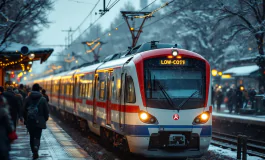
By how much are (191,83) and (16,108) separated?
466 cm

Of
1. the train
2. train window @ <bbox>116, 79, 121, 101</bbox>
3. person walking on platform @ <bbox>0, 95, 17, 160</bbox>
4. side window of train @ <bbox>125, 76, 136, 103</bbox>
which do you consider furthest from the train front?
person walking on platform @ <bbox>0, 95, 17, 160</bbox>

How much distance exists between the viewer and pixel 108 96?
14.2m

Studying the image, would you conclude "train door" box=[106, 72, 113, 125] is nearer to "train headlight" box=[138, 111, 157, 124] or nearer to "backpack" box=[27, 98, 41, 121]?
"train headlight" box=[138, 111, 157, 124]

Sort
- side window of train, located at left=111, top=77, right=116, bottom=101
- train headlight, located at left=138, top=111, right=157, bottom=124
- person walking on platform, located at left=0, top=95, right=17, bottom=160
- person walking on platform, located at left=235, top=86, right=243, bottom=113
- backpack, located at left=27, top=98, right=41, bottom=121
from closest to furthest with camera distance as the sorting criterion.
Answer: person walking on platform, located at left=0, top=95, right=17, bottom=160
backpack, located at left=27, top=98, right=41, bottom=121
train headlight, located at left=138, top=111, right=157, bottom=124
side window of train, located at left=111, top=77, right=116, bottom=101
person walking on platform, located at left=235, top=86, right=243, bottom=113

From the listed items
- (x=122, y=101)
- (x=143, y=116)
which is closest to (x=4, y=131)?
(x=143, y=116)

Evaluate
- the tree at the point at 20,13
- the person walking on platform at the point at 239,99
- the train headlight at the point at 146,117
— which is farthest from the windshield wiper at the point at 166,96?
the person walking on platform at the point at 239,99

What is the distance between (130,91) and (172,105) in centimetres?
113

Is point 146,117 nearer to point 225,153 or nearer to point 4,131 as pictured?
point 225,153

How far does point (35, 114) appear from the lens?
36.2ft

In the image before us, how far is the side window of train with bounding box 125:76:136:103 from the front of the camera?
37.9 ft

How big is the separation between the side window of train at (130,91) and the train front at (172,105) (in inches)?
12.8

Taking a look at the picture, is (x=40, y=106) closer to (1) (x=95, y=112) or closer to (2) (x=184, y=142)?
(2) (x=184, y=142)

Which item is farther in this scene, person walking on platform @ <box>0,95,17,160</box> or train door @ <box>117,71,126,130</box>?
train door @ <box>117,71,126,130</box>

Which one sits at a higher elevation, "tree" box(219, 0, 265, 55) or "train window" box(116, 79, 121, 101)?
"tree" box(219, 0, 265, 55)
